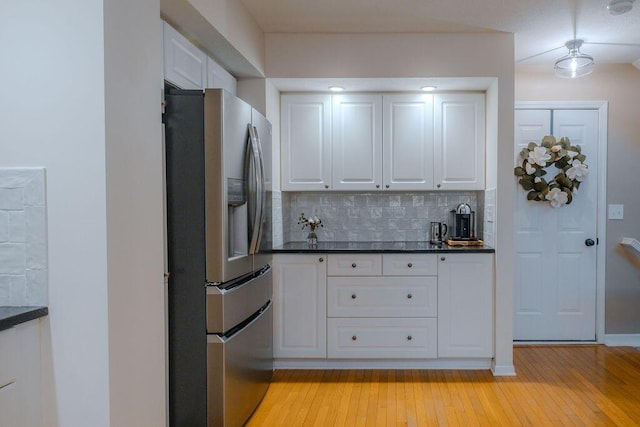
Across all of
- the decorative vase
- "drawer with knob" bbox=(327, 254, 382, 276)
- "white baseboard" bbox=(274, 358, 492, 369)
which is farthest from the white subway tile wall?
the decorative vase

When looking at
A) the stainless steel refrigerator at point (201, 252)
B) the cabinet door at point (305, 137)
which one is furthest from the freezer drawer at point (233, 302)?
the cabinet door at point (305, 137)

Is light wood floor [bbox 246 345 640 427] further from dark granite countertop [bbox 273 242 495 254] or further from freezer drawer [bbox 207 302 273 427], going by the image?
dark granite countertop [bbox 273 242 495 254]

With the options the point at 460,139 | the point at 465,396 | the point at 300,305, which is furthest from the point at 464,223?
the point at 300,305

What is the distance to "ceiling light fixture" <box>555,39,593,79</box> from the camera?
3.28 m

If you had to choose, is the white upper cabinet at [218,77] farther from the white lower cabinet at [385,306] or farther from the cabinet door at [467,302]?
the cabinet door at [467,302]

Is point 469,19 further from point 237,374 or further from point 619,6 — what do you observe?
point 237,374

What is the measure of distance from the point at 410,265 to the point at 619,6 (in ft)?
6.71

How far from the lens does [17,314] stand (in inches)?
52.5

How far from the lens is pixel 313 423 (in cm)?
265

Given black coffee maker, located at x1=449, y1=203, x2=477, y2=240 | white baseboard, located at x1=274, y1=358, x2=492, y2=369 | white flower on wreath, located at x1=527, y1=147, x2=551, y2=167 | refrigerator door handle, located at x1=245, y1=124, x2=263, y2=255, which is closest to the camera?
refrigerator door handle, located at x1=245, y1=124, x2=263, y2=255

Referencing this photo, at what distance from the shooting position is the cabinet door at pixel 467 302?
3408 mm

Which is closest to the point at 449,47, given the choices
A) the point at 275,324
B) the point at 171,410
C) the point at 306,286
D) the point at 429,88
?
the point at 429,88

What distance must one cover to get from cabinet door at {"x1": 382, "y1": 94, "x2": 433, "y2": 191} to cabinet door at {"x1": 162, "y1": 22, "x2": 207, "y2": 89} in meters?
1.64

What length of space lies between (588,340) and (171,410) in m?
3.63
